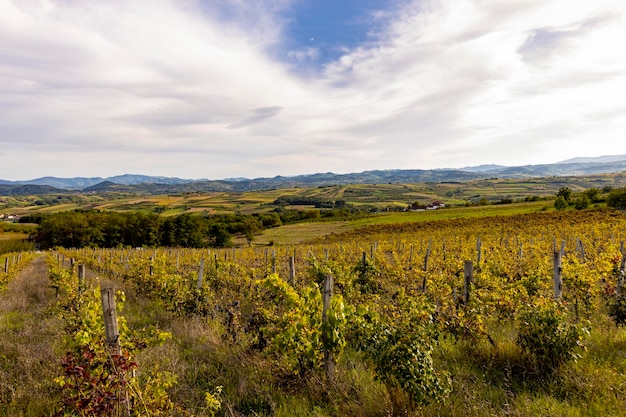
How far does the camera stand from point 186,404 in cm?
554

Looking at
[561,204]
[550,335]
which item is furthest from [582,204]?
[550,335]

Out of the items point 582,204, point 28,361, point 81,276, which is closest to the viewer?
point 28,361

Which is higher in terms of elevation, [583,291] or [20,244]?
[583,291]

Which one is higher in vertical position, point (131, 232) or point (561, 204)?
point (561, 204)

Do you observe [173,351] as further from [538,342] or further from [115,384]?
[538,342]

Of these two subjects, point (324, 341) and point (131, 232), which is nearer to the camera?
point (324, 341)

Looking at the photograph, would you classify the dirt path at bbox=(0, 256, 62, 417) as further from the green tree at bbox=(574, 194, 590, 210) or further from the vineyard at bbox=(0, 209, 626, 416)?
the green tree at bbox=(574, 194, 590, 210)

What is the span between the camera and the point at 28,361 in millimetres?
6766

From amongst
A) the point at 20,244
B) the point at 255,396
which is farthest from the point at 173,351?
the point at 20,244

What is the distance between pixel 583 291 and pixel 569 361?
4749 millimetres

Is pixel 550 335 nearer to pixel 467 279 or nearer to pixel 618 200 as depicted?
pixel 467 279

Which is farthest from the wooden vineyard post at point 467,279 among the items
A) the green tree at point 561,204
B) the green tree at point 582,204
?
the green tree at point 582,204

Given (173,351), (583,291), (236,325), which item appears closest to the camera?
(173,351)

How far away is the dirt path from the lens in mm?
5508
